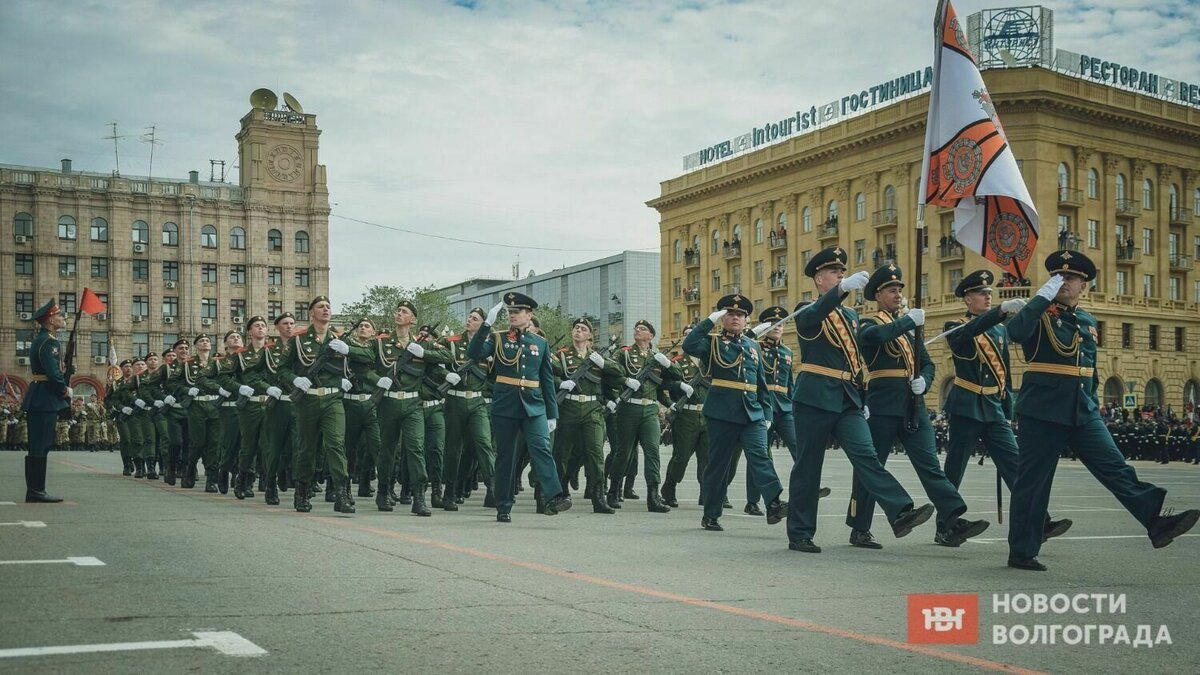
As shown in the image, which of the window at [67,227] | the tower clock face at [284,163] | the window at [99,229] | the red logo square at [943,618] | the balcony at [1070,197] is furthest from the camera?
the tower clock face at [284,163]

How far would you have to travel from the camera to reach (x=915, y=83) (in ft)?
208

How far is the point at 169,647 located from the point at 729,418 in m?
6.73

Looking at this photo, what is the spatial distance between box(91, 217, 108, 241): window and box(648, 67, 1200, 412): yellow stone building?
44079mm

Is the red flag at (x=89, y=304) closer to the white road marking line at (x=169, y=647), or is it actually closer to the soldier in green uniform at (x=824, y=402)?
the soldier in green uniform at (x=824, y=402)

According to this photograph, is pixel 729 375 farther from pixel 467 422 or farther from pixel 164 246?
pixel 164 246

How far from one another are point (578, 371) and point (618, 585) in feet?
23.3

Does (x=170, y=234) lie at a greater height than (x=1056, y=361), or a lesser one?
greater

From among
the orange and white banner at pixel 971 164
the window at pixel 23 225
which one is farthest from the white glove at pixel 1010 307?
the window at pixel 23 225

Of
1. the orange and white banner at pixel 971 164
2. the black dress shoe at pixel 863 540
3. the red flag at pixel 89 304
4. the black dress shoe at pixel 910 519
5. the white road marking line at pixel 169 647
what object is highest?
the orange and white banner at pixel 971 164

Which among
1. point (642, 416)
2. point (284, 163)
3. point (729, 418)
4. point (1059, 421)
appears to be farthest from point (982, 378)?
point (284, 163)

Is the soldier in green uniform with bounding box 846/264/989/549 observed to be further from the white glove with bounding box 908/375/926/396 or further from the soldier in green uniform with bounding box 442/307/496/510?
the soldier in green uniform with bounding box 442/307/496/510

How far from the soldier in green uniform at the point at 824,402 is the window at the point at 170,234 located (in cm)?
8470

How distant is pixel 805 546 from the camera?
9484mm

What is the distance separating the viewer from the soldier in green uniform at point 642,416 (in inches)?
546
